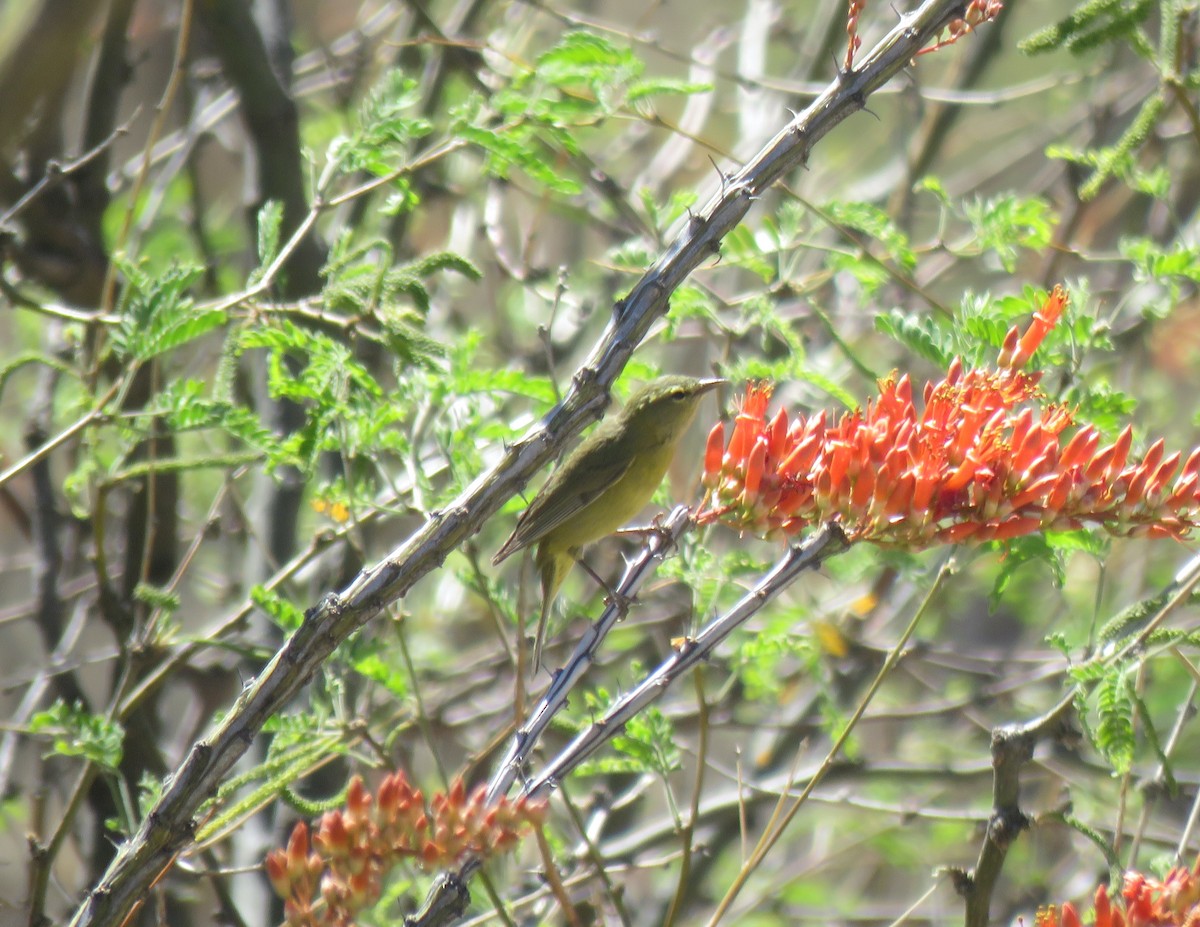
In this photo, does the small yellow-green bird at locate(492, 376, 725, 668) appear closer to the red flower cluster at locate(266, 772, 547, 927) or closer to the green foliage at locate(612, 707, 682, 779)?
the green foliage at locate(612, 707, 682, 779)

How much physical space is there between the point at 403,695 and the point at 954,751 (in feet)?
12.6

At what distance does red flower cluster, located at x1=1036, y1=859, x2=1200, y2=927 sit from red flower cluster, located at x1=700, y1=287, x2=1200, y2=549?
0.68m

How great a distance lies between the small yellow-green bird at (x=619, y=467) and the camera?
4.14 meters

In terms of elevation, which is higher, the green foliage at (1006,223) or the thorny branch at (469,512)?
the thorny branch at (469,512)

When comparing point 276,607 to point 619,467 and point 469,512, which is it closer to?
point 469,512

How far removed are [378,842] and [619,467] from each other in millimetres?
2285

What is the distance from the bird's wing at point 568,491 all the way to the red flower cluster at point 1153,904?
200 cm

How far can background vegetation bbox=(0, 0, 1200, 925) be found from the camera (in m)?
2.99

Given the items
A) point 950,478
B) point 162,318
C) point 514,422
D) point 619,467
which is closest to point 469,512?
point 950,478

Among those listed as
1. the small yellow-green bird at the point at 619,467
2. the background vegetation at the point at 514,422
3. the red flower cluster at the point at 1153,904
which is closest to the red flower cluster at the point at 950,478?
the background vegetation at the point at 514,422

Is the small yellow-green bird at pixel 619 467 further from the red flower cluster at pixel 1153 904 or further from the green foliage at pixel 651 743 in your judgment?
the red flower cluster at pixel 1153 904

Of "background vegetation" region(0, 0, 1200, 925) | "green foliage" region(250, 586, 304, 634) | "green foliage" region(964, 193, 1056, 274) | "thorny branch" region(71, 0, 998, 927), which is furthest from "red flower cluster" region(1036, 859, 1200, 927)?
"green foliage" region(250, 586, 304, 634)

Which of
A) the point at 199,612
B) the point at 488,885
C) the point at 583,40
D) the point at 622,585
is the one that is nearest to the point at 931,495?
the point at 622,585

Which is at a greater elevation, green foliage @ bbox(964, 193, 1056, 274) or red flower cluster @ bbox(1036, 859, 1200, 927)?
green foliage @ bbox(964, 193, 1056, 274)
